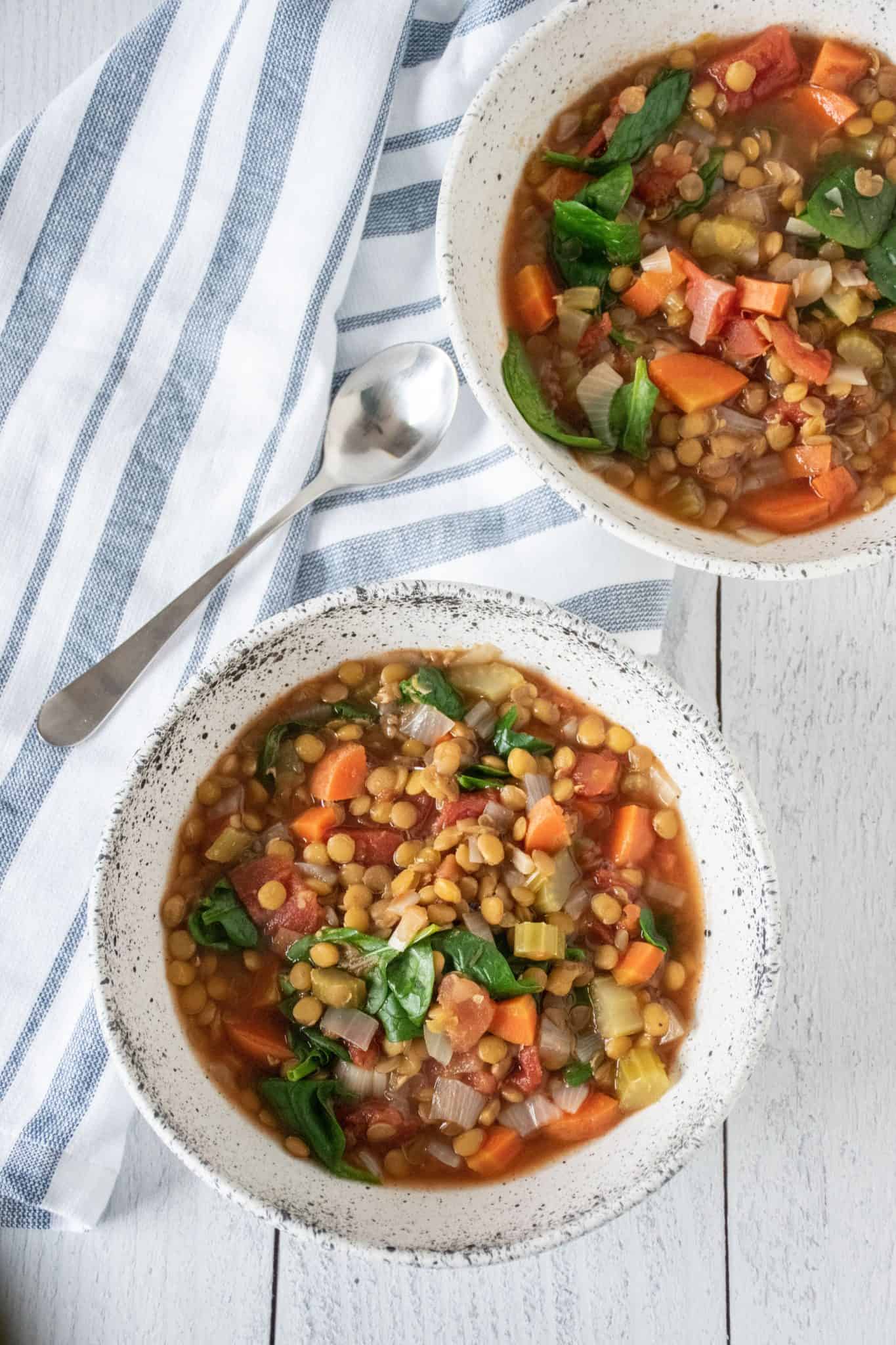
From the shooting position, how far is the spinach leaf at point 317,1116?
3037mm

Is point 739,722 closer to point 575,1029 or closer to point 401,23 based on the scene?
point 575,1029

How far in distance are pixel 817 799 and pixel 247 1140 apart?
1.85m

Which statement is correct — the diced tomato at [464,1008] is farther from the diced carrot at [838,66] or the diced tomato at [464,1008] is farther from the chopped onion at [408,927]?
the diced carrot at [838,66]

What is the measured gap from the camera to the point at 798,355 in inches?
131

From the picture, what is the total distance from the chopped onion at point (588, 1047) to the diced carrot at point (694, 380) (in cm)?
159

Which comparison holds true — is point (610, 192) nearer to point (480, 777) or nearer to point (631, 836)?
point (480, 777)

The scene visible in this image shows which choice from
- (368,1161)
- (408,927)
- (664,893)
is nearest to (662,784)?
(664,893)

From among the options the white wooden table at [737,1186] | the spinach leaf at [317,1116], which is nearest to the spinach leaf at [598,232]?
the white wooden table at [737,1186]

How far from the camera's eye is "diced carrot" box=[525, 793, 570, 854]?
10.1 ft

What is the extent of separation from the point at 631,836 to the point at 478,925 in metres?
0.44

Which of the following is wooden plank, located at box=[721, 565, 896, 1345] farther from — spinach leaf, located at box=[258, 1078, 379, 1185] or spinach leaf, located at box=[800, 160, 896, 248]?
spinach leaf, located at box=[258, 1078, 379, 1185]

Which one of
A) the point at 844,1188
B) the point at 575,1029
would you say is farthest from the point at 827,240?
the point at 844,1188

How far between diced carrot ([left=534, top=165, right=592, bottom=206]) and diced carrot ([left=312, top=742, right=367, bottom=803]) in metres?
1.51

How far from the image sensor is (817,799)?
3773 millimetres
